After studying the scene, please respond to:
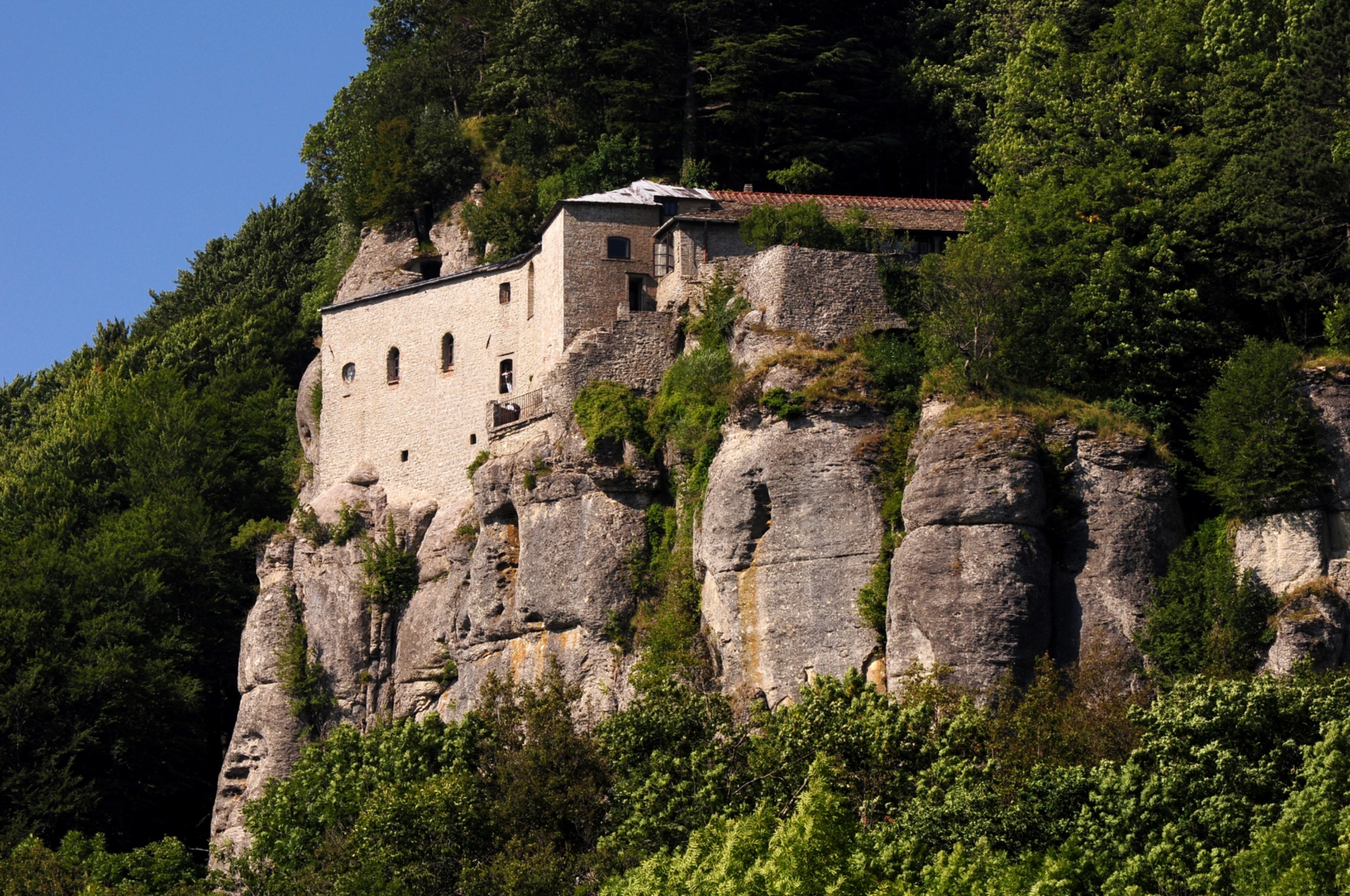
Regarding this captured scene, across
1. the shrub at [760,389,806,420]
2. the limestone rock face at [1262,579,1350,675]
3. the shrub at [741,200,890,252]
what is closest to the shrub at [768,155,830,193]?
the shrub at [741,200,890,252]

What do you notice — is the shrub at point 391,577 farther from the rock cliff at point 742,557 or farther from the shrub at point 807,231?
the shrub at point 807,231

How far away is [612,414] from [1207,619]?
1699cm

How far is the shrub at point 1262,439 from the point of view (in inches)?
1916

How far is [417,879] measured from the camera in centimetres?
4541

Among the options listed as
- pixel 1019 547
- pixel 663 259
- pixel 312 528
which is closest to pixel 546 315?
pixel 663 259

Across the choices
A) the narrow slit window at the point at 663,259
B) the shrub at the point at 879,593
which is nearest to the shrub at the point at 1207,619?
the shrub at the point at 879,593

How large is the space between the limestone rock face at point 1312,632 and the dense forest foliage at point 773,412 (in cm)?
60

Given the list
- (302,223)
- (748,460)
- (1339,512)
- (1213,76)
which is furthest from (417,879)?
(302,223)

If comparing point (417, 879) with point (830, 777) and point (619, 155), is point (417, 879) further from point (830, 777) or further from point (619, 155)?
point (619, 155)

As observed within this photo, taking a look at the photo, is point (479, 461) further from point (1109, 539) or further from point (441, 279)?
point (1109, 539)

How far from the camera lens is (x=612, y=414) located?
57.8 meters

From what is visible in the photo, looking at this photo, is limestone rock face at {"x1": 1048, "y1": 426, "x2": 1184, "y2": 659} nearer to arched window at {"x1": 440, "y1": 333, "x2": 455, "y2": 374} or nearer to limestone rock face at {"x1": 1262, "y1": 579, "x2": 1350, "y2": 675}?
limestone rock face at {"x1": 1262, "y1": 579, "x2": 1350, "y2": 675}

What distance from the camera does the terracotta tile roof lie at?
6000cm

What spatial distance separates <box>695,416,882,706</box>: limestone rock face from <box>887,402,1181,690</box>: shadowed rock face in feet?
4.97
